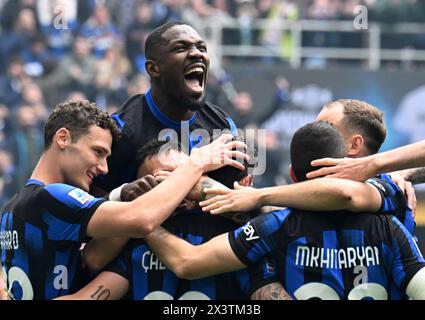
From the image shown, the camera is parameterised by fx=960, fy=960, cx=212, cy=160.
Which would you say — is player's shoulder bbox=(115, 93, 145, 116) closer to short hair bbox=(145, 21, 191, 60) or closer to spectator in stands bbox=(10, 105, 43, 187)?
short hair bbox=(145, 21, 191, 60)

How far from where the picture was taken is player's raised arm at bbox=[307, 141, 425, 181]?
432 cm

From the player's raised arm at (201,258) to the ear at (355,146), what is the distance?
2.87 feet

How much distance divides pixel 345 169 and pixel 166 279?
38.0 inches

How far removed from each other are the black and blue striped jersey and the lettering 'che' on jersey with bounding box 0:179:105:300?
0.73 metres

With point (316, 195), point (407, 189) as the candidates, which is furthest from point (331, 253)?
point (407, 189)

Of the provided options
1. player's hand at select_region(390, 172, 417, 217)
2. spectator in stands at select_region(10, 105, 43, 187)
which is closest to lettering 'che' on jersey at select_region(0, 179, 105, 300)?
player's hand at select_region(390, 172, 417, 217)

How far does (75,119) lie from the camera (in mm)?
4648

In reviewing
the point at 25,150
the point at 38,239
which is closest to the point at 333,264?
the point at 38,239

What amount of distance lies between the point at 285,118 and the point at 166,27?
9256 millimetres

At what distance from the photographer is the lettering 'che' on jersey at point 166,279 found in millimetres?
4406

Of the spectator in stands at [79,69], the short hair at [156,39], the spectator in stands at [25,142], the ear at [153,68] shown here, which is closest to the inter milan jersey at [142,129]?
the ear at [153,68]

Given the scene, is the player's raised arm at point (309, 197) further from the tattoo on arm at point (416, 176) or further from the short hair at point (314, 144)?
the tattoo on arm at point (416, 176)

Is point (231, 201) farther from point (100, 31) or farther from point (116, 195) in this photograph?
point (100, 31)

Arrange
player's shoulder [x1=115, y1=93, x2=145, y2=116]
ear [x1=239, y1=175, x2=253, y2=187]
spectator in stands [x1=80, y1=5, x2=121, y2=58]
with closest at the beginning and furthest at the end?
ear [x1=239, y1=175, x2=253, y2=187]
player's shoulder [x1=115, y1=93, x2=145, y2=116]
spectator in stands [x1=80, y1=5, x2=121, y2=58]
